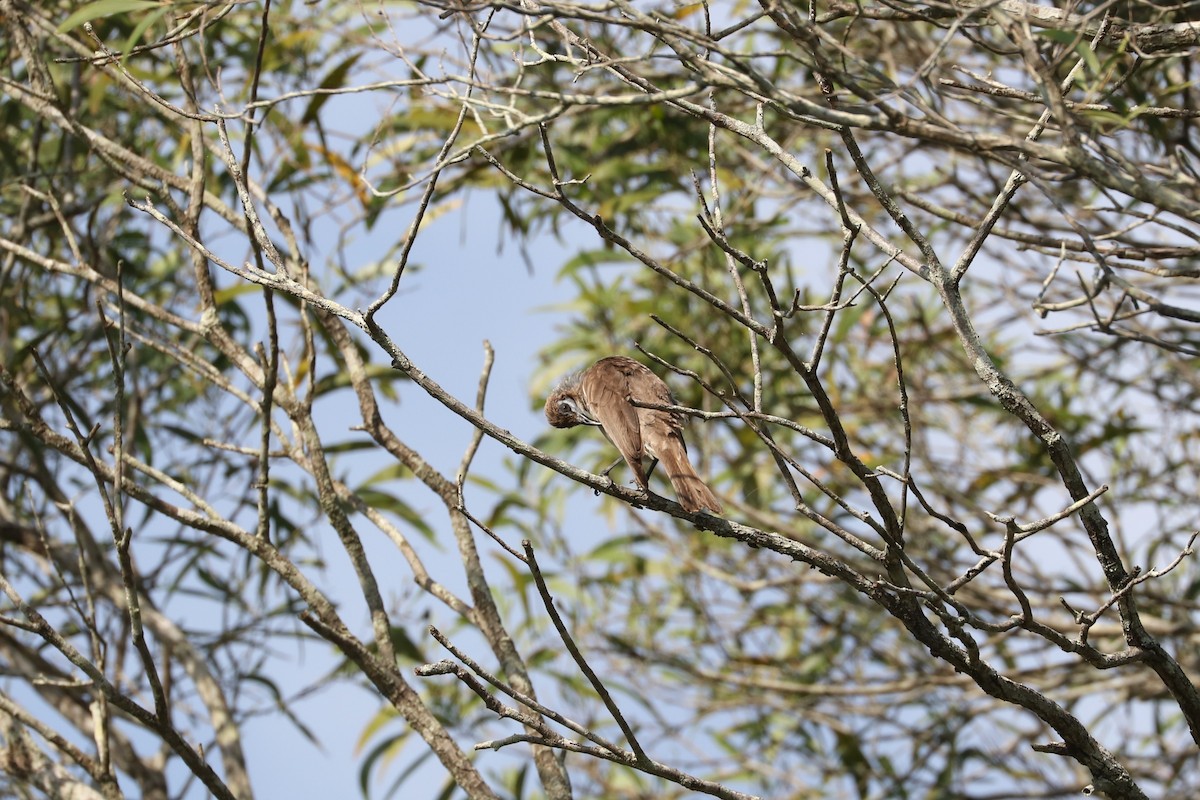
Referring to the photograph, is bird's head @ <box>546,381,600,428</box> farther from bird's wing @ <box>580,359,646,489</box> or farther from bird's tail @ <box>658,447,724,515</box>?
bird's tail @ <box>658,447,724,515</box>

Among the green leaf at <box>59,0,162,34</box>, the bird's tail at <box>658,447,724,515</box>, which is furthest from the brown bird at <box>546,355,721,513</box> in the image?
the green leaf at <box>59,0,162,34</box>

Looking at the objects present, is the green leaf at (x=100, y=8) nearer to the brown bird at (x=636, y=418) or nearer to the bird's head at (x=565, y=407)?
the brown bird at (x=636, y=418)

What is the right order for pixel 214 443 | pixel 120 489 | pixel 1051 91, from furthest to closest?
pixel 214 443 < pixel 120 489 < pixel 1051 91

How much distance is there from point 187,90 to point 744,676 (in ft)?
15.2

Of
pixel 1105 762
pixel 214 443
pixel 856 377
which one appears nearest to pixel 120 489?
pixel 214 443

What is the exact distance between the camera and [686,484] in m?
3.40

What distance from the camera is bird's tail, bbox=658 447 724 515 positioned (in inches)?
126

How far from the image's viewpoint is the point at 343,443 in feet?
17.5

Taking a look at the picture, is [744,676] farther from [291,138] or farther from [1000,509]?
[291,138]

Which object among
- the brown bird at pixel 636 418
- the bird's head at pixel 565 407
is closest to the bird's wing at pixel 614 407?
the brown bird at pixel 636 418

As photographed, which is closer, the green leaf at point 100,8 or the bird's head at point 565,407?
the green leaf at point 100,8

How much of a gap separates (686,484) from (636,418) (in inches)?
21.4

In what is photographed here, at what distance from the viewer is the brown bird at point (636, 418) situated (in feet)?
11.6

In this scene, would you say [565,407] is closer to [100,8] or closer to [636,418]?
[636,418]
